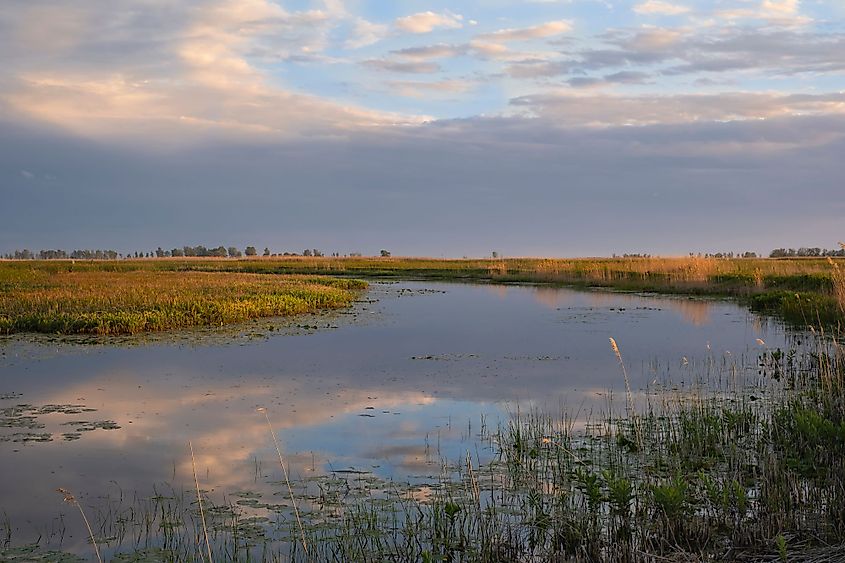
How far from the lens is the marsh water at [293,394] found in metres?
6.34

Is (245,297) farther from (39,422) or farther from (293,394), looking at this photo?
(39,422)

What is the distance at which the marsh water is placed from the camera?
634 cm

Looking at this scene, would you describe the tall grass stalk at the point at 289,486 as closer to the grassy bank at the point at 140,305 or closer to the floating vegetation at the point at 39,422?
the floating vegetation at the point at 39,422

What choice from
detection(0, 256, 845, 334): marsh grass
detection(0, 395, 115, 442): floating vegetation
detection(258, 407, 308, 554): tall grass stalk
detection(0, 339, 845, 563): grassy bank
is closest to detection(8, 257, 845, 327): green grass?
detection(0, 256, 845, 334): marsh grass

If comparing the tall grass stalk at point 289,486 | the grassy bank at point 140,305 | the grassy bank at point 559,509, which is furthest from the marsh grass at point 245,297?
the tall grass stalk at point 289,486

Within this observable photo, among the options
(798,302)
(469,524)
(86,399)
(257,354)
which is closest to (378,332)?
(257,354)

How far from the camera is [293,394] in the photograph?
10008 millimetres

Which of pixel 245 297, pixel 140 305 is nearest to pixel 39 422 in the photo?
pixel 140 305

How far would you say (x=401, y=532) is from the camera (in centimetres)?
492

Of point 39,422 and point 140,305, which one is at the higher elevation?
point 140,305

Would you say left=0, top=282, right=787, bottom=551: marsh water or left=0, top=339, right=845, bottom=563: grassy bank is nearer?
left=0, top=339, right=845, bottom=563: grassy bank

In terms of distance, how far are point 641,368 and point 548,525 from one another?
24.8 ft

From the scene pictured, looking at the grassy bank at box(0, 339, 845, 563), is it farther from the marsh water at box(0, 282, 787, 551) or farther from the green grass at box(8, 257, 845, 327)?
the green grass at box(8, 257, 845, 327)

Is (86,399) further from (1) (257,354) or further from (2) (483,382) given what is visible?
(2) (483,382)
